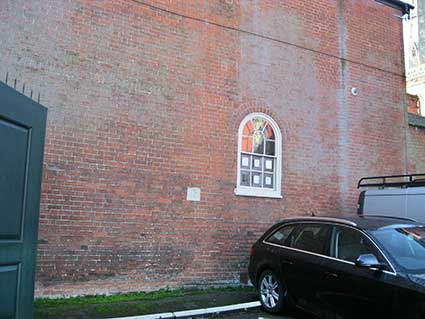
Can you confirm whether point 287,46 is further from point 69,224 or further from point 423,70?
point 423,70

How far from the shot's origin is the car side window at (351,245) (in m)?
5.69

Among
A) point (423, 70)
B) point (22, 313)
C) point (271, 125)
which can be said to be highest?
point (423, 70)

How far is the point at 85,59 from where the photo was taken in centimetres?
845

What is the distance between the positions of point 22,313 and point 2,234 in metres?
0.69

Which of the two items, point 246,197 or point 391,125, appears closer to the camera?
point 246,197

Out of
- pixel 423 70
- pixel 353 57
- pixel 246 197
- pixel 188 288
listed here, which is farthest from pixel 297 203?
pixel 423 70

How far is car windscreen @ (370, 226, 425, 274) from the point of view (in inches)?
209

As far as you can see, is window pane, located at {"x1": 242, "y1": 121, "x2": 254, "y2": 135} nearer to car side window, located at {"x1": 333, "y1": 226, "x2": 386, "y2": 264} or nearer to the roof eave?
car side window, located at {"x1": 333, "y1": 226, "x2": 386, "y2": 264}

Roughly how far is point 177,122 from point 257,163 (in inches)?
87.0

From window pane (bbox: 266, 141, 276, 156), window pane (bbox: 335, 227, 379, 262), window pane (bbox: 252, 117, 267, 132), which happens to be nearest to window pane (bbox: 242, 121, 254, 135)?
window pane (bbox: 252, 117, 267, 132)

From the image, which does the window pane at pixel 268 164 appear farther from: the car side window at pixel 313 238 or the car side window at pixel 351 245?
the car side window at pixel 351 245

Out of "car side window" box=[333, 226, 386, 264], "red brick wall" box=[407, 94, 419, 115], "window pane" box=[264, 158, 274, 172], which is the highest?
"red brick wall" box=[407, 94, 419, 115]

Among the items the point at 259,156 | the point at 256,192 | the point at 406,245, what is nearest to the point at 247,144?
the point at 259,156

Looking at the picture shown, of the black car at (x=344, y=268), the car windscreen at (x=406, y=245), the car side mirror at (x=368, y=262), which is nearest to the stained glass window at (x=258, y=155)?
the black car at (x=344, y=268)
